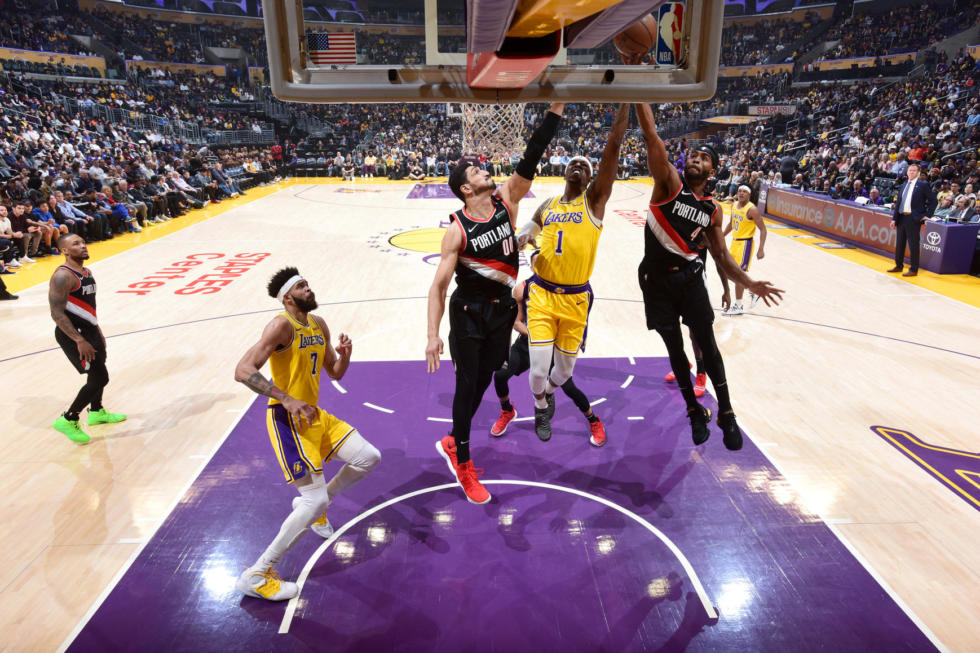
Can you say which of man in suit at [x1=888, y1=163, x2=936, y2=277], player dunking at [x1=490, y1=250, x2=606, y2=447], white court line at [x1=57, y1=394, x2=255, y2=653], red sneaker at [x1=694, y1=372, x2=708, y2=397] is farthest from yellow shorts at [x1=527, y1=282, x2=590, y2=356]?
man in suit at [x1=888, y1=163, x2=936, y2=277]

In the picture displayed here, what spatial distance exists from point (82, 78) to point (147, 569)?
29.7m

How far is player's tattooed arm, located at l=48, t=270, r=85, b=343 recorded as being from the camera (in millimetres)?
4602

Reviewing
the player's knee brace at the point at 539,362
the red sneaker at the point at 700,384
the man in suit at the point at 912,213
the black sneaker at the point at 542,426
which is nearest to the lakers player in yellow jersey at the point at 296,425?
the player's knee brace at the point at 539,362

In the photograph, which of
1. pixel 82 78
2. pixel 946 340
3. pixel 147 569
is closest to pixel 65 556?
pixel 147 569

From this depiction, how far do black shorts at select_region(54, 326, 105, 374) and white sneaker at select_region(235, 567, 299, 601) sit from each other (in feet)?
8.68

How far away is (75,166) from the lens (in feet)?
44.0

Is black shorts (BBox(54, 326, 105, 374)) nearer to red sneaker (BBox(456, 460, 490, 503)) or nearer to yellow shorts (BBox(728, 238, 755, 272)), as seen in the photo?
red sneaker (BBox(456, 460, 490, 503))

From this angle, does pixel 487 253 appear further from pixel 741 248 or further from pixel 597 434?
pixel 741 248

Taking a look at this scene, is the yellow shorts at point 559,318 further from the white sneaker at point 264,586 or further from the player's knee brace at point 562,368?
the white sneaker at point 264,586

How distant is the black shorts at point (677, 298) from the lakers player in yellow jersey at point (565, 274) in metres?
0.48

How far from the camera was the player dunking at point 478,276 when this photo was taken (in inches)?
148

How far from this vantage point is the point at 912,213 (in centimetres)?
994

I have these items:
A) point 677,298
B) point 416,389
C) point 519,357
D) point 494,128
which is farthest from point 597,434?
point 494,128

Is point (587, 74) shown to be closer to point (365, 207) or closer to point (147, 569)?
point (147, 569)
